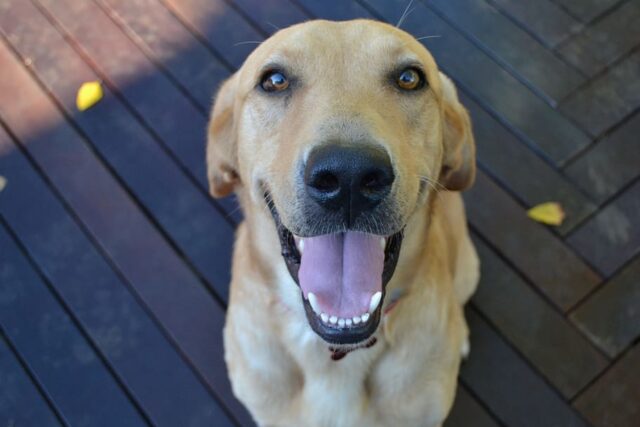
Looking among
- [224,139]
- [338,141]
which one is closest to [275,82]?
[224,139]

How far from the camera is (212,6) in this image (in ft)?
10.9

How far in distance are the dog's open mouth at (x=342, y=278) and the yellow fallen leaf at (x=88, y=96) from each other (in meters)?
1.82

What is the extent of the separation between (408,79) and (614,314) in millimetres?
1580

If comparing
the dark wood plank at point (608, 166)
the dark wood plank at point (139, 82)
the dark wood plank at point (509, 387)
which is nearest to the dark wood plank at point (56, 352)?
the dark wood plank at point (139, 82)

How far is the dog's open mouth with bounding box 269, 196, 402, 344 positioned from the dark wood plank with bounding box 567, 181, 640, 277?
4.78 ft

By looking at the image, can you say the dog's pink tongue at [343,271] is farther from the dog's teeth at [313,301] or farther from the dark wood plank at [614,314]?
the dark wood plank at [614,314]

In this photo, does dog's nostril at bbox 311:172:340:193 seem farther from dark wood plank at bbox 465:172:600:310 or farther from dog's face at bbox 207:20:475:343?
dark wood plank at bbox 465:172:600:310

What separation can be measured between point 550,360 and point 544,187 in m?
0.79

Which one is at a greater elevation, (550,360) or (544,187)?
(544,187)

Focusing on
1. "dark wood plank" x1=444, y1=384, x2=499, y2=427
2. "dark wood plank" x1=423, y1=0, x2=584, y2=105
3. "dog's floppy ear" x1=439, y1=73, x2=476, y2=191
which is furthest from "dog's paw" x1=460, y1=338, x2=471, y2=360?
"dark wood plank" x1=423, y1=0, x2=584, y2=105

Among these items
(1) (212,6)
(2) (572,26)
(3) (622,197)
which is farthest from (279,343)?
(2) (572,26)

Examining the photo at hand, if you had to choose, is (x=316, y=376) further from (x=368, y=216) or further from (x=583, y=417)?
(x=583, y=417)

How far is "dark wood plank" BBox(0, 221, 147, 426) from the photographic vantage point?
255 centimetres

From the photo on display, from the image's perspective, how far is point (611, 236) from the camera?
2824 mm
